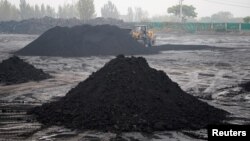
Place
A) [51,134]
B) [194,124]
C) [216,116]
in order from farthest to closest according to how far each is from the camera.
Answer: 1. [216,116]
2. [194,124]
3. [51,134]

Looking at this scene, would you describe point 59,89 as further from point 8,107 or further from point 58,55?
point 58,55

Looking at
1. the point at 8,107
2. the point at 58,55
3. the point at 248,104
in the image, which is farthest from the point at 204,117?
the point at 58,55

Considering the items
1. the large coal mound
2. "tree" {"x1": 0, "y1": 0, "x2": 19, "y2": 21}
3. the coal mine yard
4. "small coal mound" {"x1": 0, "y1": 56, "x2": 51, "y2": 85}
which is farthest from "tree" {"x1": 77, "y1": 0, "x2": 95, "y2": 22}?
the coal mine yard

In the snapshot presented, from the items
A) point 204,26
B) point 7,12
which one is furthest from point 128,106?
point 7,12

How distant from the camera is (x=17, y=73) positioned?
16.3 meters

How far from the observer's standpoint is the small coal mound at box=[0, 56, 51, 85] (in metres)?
15.7

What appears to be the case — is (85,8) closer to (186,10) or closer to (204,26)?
(186,10)

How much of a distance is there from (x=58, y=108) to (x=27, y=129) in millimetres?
1440

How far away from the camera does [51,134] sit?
848cm

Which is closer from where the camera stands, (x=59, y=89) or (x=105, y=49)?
(x=59, y=89)

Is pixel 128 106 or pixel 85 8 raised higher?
pixel 85 8

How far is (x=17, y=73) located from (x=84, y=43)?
12858 millimetres

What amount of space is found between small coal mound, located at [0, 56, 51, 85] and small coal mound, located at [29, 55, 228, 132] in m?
5.56

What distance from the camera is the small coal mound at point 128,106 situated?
8.98 meters
